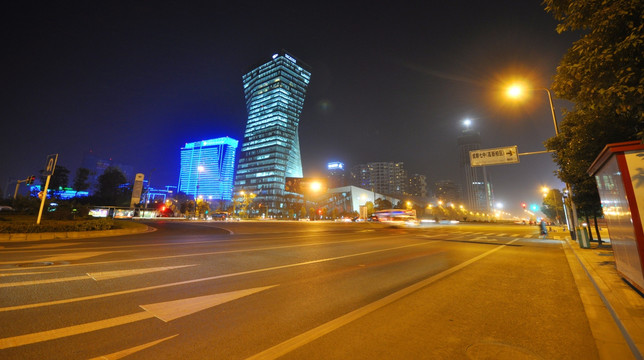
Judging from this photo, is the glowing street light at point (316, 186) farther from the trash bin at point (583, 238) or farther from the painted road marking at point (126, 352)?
the painted road marking at point (126, 352)

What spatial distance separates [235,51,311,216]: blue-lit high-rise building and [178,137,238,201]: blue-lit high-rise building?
23.3 m

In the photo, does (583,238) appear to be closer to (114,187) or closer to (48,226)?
(48,226)

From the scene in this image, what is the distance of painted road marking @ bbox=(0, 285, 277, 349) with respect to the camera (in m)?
2.92

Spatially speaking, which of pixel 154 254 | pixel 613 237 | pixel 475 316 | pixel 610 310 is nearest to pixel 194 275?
pixel 154 254

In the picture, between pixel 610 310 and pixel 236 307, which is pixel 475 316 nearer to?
pixel 610 310

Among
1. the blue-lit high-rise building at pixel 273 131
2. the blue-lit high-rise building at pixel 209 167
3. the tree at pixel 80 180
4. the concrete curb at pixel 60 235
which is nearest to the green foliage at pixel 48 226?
the concrete curb at pixel 60 235

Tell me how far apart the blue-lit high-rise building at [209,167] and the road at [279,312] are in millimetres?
184854

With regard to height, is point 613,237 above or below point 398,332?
above

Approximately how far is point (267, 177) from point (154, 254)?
148461 mm

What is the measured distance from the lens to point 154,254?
9.28 meters

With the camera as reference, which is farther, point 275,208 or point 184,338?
point 275,208

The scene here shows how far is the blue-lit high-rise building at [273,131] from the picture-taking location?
15388 centimetres

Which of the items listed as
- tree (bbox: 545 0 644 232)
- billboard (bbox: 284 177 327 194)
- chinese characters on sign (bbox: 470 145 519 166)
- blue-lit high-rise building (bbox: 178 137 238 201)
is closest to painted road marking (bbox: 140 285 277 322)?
tree (bbox: 545 0 644 232)

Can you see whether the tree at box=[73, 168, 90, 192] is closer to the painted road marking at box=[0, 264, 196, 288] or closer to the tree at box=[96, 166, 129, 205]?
the tree at box=[96, 166, 129, 205]
